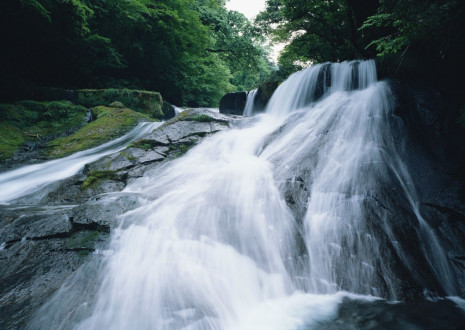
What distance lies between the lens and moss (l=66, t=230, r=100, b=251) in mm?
2594

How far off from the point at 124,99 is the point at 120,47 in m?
6.44

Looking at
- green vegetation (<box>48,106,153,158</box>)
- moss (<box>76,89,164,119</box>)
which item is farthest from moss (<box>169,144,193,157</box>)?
moss (<box>76,89,164,119</box>)

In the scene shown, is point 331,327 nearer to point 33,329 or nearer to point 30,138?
point 33,329

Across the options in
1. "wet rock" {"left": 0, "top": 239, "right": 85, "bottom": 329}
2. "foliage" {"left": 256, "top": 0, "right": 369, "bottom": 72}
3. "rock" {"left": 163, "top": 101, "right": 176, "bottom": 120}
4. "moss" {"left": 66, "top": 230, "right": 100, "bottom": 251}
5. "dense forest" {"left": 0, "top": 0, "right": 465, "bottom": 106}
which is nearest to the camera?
"wet rock" {"left": 0, "top": 239, "right": 85, "bottom": 329}

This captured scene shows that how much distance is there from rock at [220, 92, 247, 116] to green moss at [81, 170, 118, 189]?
618 centimetres

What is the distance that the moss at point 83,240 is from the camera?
2.59 meters

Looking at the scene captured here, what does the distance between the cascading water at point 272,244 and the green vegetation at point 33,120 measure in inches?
212

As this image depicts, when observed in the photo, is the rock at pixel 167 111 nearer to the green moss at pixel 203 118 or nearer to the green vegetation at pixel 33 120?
the green vegetation at pixel 33 120

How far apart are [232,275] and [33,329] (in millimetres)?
1807

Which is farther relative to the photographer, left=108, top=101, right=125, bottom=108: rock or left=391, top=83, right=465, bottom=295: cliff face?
left=108, top=101, right=125, bottom=108: rock

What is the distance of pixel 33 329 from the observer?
5.96ft

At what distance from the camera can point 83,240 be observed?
2.67 meters

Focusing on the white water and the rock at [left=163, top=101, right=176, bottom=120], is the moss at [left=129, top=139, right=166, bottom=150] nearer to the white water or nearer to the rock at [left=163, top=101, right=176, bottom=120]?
the white water

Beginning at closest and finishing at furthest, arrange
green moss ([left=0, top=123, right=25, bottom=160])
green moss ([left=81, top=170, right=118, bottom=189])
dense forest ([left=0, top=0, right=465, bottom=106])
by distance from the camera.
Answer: dense forest ([left=0, top=0, right=465, bottom=106]) < green moss ([left=81, top=170, right=118, bottom=189]) < green moss ([left=0, top=123, right=25, bottom=160])
